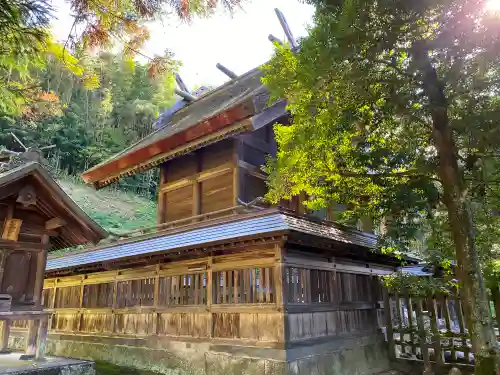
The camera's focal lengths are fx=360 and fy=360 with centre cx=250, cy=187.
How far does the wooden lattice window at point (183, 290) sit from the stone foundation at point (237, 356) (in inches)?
39.3

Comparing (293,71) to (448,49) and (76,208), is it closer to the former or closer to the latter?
(448,49)

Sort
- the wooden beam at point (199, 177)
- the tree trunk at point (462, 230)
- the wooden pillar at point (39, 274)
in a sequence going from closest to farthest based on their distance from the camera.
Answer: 1. the tree trunk at point (462, 230)
2. the wooden pillar at point (39, 274)
3. the wooden beam at point (199, 177)

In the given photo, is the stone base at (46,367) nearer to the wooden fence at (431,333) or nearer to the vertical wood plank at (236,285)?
the vertical wood plank at (236,285)

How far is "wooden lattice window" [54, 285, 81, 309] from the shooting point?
12742 millimetres

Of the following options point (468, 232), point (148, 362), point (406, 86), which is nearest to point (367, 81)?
point (406, 86)

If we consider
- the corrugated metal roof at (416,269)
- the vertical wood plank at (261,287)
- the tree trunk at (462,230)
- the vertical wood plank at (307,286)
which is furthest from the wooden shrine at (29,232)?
the corrugated metal roof at (416,269)

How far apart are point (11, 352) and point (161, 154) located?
623 centimetres

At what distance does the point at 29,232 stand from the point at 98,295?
5.42 m

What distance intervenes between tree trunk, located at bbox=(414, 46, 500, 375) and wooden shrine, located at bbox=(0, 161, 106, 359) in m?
7.03

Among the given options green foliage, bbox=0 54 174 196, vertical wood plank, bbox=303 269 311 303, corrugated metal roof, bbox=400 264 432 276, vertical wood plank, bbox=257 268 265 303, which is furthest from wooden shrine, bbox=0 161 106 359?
green foliage, bbox=0 54 174 196

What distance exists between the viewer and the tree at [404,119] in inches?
245

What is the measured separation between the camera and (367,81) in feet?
23.3

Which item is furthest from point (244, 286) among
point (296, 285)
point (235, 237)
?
point (235, 237)

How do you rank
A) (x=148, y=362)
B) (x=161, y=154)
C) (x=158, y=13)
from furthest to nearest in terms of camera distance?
(x=161, y=154) → (x=148, y=362) → (x=158, y=13)
